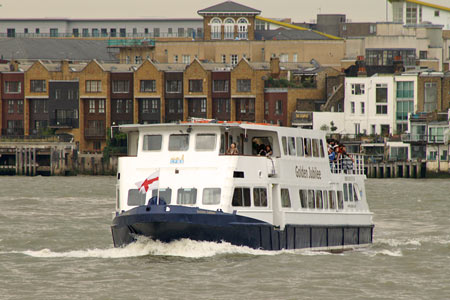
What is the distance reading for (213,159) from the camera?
38906 millimetres

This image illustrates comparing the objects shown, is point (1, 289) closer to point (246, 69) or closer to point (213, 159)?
point (213, 159)

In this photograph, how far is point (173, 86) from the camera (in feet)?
492

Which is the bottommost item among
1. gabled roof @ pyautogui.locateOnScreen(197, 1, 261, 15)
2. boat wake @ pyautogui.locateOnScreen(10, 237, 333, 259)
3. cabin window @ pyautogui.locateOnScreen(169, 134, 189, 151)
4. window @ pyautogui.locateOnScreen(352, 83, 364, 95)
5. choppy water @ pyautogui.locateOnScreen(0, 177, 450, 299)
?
choppy water @ pyautogui.locateOnScreen(0, 177, 450, 299)

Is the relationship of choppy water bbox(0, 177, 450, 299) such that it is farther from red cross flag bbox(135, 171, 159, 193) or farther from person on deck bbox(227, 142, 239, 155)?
person on deck bbox(227, 142, 239, 155)

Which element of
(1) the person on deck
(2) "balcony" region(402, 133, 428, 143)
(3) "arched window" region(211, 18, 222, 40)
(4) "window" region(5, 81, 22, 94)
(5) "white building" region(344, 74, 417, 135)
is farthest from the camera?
(3) "arched window" region(211, 18, 222, 40)

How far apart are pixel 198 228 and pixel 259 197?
2.57 metres

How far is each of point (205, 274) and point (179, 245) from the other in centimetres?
235

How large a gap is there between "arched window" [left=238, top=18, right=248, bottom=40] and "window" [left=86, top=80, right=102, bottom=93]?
3264 centimetres

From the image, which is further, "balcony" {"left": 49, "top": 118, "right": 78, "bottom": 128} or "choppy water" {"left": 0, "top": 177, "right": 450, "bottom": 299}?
"balcony" {"left": 49, "top": 118, "right": 78, "bottom": 128}

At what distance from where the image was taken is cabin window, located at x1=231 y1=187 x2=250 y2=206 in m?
38.8

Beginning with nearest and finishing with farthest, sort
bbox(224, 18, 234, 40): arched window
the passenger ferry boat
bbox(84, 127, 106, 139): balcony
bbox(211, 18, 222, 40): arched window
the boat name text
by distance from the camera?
the passenger ferry boat
the boat name text
bbox(84, 127, 106, 139): balcony
bbox(224, 18, 234, 40): arched window
bbox(211, 18, 222, 40): arched window

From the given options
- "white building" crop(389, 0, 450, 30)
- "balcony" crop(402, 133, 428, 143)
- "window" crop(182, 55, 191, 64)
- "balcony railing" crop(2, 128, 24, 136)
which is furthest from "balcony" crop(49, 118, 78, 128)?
"white building" crop(389, 0, 450, 30)

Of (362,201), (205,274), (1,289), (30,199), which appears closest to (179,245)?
(205,274)

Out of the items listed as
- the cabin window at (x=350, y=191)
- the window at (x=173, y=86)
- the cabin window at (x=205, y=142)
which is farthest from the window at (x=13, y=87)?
the cabin window at (x=205, y=142)
